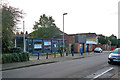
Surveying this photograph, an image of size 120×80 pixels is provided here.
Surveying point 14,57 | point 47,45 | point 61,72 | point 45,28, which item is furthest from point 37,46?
point 45,28

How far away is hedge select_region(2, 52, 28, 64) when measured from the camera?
12.9 m

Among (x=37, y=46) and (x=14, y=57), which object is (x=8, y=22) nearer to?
(x=14, y=57)

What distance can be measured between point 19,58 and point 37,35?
38293 millimetres

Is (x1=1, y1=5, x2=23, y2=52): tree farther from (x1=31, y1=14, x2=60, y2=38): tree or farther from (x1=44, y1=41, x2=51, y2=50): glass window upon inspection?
(x1=31, y1=14, x2=60, y2=38): tree

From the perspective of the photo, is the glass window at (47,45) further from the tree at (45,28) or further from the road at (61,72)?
the tree at (45,28)

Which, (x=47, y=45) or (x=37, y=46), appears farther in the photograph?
(x=47, y=45)

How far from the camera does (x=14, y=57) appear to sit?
1371cm

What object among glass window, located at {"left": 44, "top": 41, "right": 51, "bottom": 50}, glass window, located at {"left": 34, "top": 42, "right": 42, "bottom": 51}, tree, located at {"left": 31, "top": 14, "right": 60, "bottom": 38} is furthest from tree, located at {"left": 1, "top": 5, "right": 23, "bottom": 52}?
tree, located at {"left": 31, "top": 14, "right": 60, "bottom": 38}

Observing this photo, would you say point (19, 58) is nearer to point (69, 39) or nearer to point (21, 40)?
point (21, 40)

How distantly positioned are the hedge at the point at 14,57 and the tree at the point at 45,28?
37117 mm

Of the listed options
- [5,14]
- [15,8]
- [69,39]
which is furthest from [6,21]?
[69,39]

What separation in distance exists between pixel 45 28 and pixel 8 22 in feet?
133

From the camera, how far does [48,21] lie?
186ft

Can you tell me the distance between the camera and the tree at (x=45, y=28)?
52469 mm
